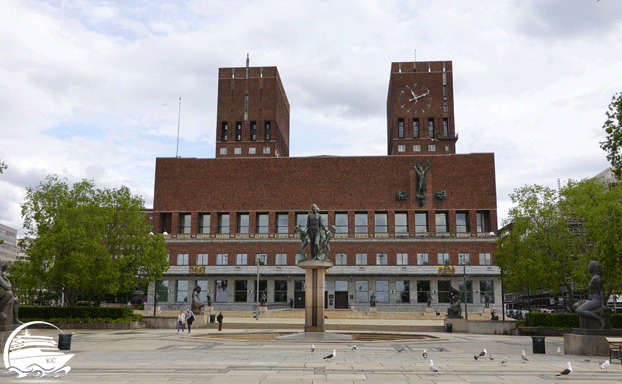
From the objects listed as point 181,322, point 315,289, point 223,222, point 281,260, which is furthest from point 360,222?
point 315,289

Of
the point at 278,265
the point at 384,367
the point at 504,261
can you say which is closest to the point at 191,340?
the point at 384,367

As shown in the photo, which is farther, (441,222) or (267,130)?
(267,130)

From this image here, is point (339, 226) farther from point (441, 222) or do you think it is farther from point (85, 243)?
point (85, 243)

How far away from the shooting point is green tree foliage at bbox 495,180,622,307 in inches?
1617

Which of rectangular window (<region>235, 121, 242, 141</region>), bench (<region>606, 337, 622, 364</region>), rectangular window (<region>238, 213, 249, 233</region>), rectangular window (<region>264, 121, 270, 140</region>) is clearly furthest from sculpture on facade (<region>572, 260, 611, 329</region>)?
rectangular window (<region>235, 121, 242, 141</region>)

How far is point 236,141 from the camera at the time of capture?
10600cm

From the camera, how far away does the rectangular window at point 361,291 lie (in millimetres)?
80250

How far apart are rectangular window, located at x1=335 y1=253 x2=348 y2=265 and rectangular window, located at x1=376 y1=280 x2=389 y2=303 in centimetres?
562

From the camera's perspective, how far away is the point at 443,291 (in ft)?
261

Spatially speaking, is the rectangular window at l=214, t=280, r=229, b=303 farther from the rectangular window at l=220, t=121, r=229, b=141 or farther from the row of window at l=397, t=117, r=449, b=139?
the row of window at l=397, t=117, r=449, b=139

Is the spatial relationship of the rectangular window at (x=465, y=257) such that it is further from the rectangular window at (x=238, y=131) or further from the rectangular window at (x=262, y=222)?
the rectangular window at (x=238, y=131)

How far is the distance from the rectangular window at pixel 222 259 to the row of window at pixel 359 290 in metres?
2.79

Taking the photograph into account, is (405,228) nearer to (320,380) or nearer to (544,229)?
(544,229)

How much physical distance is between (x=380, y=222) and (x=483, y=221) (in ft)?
51.6
